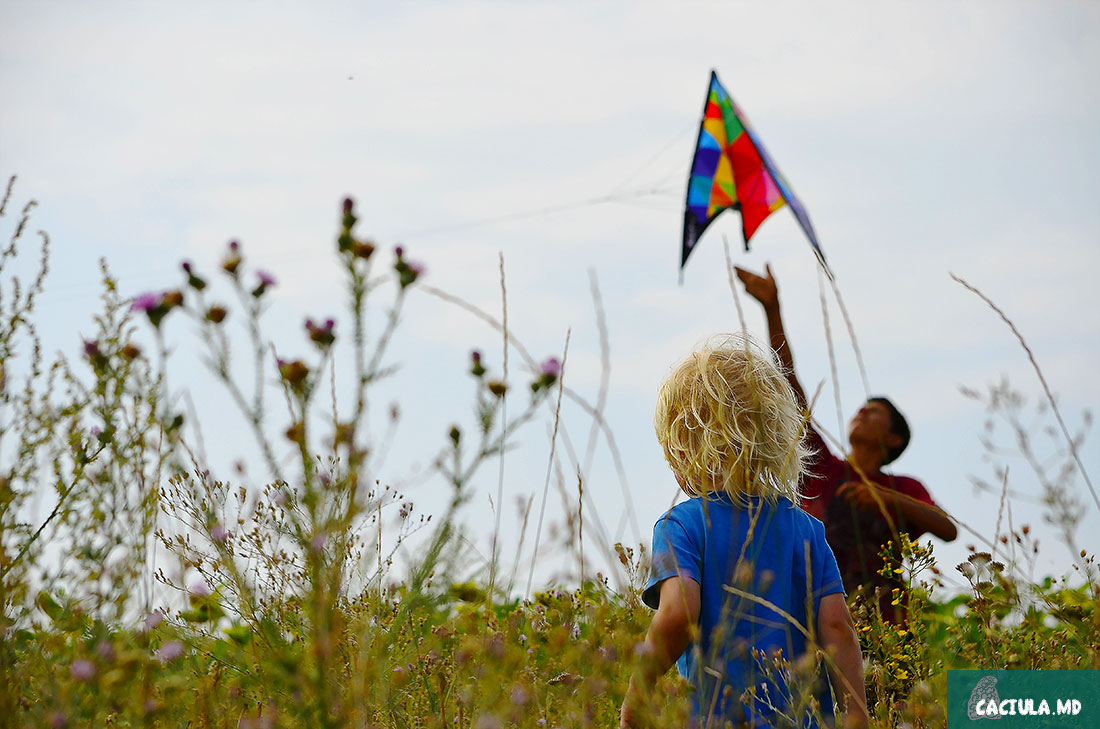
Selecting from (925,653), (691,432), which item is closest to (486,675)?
(691,432)

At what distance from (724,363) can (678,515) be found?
0.36 metres

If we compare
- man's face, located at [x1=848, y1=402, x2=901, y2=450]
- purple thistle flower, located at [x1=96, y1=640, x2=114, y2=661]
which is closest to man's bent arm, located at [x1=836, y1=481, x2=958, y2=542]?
man's face, located at [x1=848, y1=402, x2=901, y2=450]

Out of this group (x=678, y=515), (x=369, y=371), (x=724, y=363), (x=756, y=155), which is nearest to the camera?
(x=369, y=371)

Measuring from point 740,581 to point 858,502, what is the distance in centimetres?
171

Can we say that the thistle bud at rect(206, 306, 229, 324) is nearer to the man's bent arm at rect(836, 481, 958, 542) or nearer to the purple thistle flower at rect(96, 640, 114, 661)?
the purple thistle flower at rect(96, 640, 114, 661)

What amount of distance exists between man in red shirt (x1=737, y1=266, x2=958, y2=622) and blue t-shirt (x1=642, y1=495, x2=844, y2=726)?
0.97 metres

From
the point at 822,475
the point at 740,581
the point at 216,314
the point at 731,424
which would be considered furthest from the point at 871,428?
the point at 216,314

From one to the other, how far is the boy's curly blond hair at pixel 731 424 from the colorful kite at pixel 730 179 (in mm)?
2832

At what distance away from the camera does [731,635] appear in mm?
1863

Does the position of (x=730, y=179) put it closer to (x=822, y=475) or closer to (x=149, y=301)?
(x=822, y=475)

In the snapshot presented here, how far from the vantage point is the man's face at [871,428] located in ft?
13.1

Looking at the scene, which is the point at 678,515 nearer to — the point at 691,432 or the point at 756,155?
the point at 691,432

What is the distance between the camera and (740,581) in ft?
6.01
